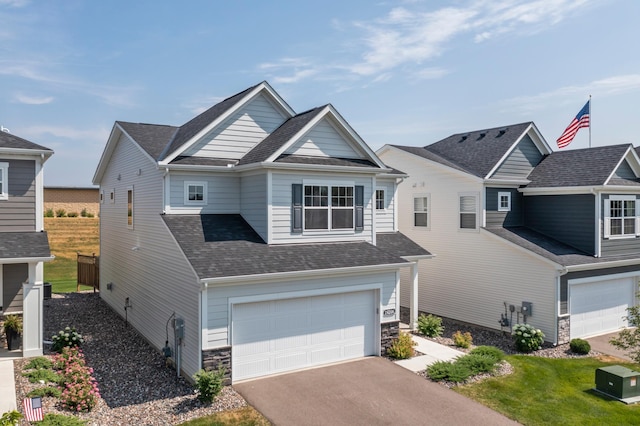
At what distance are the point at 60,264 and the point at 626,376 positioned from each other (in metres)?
32.6

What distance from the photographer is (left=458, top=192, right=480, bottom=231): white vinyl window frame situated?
18922mm

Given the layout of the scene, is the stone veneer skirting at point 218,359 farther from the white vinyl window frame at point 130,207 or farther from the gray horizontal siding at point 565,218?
the gray horizontal siding at point 565,218

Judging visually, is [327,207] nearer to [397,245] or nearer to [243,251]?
[243,251]

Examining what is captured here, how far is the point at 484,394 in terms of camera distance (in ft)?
37.1

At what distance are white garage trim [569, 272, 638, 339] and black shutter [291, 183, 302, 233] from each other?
34.1ft

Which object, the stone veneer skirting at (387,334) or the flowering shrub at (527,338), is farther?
the flowering shrub at (527,338)

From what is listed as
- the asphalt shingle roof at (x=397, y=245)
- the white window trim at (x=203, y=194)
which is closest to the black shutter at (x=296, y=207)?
the white window trim at (x=203, y=194)

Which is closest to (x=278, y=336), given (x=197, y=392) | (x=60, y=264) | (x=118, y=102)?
(x=197, y=392)

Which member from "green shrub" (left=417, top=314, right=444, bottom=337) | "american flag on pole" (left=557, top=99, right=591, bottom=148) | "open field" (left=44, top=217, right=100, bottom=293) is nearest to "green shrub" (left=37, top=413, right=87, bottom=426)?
"green shrub" (left=417, top=314, right=444, bottom=337)

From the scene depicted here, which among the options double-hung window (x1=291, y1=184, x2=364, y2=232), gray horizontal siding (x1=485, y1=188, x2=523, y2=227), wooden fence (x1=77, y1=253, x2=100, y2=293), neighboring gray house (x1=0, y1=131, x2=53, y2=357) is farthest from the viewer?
wooden fence (x1=77, y1=253, x2=100, y2=293)

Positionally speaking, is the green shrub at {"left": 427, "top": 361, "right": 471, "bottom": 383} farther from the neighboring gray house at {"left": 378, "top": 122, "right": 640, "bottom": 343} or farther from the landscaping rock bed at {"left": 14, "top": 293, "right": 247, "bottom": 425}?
the neighboring gray house at {"left": 378, "top": 122, "right": 640, "bottom": 343}

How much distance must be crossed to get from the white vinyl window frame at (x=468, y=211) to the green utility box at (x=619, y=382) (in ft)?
26.2

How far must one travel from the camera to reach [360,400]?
35.6 ft

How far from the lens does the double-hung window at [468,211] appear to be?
18.9 metres
